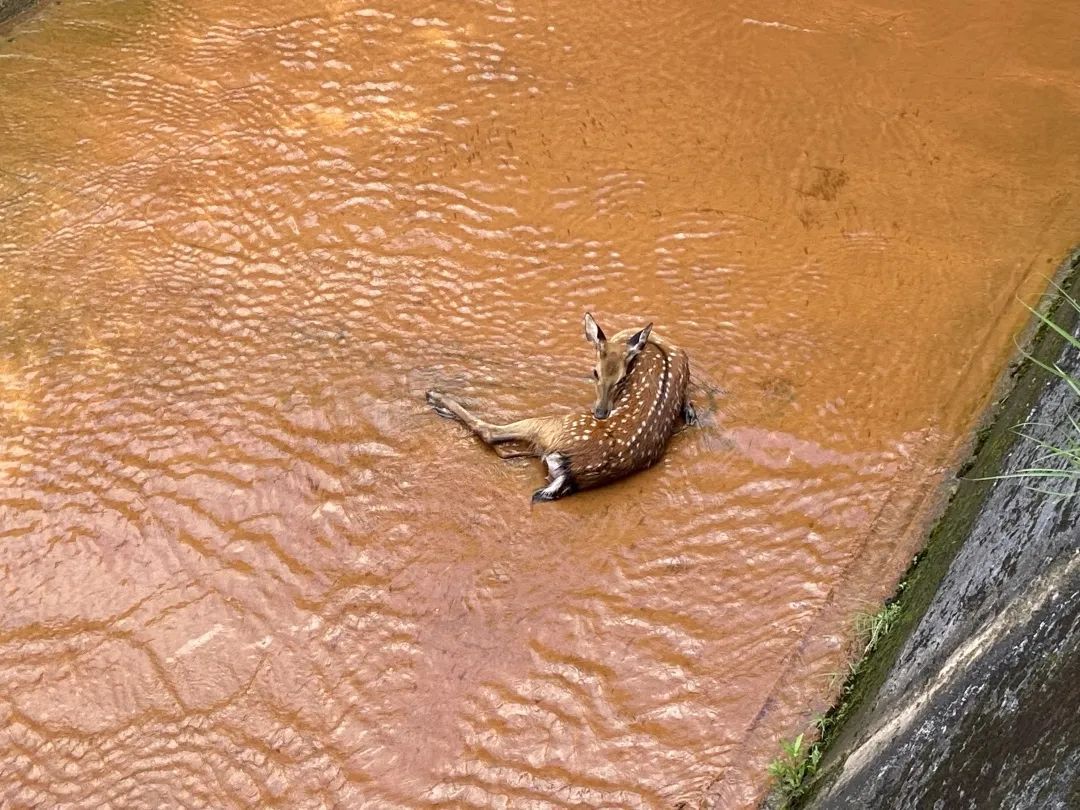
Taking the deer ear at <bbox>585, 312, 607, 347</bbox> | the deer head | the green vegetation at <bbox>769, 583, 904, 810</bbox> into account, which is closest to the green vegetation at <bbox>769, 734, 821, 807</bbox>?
the green vegetation at <bbox>769, 583, 904, 810</bbox>

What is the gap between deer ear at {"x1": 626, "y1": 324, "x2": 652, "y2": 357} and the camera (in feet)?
15.1

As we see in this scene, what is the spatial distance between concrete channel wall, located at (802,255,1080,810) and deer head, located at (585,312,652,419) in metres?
1.59

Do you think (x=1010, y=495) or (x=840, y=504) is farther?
(x=840, y=504)

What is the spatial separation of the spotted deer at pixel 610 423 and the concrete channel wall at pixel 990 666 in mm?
1339

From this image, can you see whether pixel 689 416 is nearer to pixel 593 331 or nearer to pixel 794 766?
pixel 593 331

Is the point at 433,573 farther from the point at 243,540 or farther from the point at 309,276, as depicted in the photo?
the point at 309,276

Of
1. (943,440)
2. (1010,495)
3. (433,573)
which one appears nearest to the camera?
(1010,495)

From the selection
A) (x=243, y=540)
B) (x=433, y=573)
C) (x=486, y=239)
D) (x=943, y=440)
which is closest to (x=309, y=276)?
(x=486, y=239)

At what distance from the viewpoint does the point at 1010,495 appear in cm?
381

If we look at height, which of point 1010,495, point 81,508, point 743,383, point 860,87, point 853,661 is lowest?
point 81,508

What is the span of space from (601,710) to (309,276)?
9.88 feet

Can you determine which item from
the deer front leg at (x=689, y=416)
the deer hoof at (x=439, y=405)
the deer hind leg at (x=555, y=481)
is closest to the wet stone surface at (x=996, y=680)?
the deer front leg at (x=689, y=416)

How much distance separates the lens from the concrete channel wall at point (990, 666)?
9.04 ft

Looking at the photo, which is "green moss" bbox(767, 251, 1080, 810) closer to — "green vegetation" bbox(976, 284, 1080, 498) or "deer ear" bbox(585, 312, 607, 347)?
"green vegetation" bbox(976, 284, 1080, 498)
